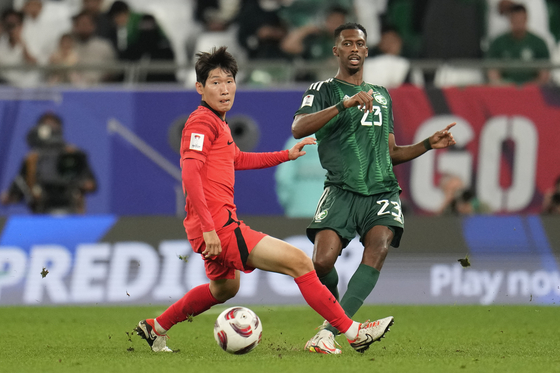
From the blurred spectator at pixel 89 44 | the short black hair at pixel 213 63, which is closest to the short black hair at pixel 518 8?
the blurred spectator at pixel 89 44

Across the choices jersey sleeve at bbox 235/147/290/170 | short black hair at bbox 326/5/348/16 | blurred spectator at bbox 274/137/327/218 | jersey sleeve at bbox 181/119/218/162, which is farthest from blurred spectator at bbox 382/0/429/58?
jersey sleeve at bbox 181/119/218/162

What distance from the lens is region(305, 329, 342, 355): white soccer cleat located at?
6.12m

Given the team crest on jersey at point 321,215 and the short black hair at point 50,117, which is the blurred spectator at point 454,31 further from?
the team crest on jersey at point 321,215

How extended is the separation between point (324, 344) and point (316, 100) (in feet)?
5.73

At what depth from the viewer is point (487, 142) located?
1234 centimetres

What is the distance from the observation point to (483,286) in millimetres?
10492

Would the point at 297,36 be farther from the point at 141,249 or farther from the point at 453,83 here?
the point at 141,249

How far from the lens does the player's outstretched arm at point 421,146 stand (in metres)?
6.71

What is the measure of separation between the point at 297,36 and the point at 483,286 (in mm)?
4975

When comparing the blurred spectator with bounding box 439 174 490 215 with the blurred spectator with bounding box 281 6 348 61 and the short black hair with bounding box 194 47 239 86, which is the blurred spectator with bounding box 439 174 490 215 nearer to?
the blurred spectator with bounding box 281 6 348 61

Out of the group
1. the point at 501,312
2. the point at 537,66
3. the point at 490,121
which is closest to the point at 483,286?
the point at 501,312

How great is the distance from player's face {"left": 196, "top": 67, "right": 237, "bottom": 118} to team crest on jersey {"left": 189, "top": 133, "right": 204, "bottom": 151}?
0.32 m

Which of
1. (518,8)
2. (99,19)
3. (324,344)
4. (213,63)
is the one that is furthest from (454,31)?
(324,344)

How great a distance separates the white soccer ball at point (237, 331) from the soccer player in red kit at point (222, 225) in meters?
0.21
